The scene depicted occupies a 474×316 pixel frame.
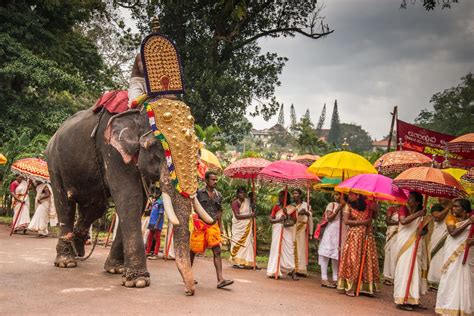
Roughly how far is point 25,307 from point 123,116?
2807mm

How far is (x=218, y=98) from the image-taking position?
20750mm

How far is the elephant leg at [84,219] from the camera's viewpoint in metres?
8.14

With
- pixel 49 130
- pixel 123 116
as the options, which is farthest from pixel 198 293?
pixel 49 130

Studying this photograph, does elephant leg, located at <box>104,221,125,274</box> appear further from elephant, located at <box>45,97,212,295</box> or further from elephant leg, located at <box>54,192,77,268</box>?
elephant leg, located at <box>54,192,77,268</box>

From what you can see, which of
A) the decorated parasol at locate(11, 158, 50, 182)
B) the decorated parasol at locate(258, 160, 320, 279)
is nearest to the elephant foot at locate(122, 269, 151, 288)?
the decorated parasol at locate(258, 160, 320, 279)

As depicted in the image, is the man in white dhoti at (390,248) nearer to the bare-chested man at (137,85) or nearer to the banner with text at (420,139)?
the banner with text at (420,139)

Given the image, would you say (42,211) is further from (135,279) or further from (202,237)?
(202,237)

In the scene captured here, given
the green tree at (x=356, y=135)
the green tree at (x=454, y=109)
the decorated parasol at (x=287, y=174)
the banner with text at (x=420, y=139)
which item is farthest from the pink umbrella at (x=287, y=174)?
the green tree at (x=356, y=135)

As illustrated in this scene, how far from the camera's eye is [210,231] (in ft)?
21.9

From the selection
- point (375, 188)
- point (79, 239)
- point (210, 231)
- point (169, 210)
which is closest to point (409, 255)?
point (375, 188)

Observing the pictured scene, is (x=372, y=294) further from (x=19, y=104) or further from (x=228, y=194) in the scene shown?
(x=19, y=104)

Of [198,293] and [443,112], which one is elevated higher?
[443,112]

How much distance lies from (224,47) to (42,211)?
13104 millimetres

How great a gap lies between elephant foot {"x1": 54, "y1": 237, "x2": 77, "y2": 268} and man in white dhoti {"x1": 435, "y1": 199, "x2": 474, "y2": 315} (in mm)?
5630
